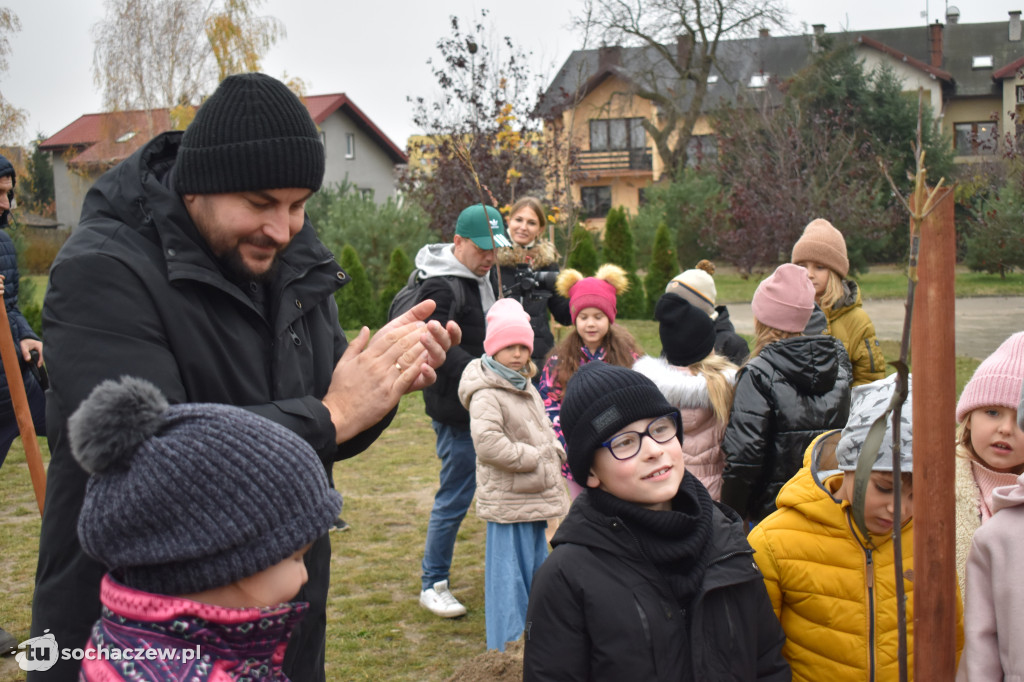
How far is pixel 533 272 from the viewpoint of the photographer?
19.2ft

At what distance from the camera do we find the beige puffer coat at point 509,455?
4195 millimetres

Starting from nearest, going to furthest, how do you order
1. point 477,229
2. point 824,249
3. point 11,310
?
point 477,229 → point 824,249 → point 11,310

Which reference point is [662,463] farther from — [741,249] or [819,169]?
[741,249]

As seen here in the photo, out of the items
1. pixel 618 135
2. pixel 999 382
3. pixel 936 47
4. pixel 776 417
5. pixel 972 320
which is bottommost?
pixel 972 320

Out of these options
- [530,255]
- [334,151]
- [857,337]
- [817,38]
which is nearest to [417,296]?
[530,255]

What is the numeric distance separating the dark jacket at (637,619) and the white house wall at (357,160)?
114ft

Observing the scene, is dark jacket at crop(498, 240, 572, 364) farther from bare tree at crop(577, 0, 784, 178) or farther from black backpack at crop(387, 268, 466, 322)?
bare tree at crop(577, 0, 784, 178)

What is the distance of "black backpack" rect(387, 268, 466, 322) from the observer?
15.7 feet

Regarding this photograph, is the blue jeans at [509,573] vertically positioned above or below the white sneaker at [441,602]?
above

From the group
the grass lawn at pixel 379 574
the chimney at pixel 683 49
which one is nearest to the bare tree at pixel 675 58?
the chimney at pixel 683 49

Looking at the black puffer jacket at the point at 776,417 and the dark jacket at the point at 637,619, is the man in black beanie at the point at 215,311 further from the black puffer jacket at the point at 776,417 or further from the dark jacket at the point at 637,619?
the black puffer jacket at the point at 776,417

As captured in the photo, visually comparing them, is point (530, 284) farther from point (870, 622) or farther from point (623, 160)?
point (623, 160)

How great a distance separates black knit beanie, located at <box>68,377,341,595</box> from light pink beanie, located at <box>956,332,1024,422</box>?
1.92 metres

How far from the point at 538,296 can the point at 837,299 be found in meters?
1.85
